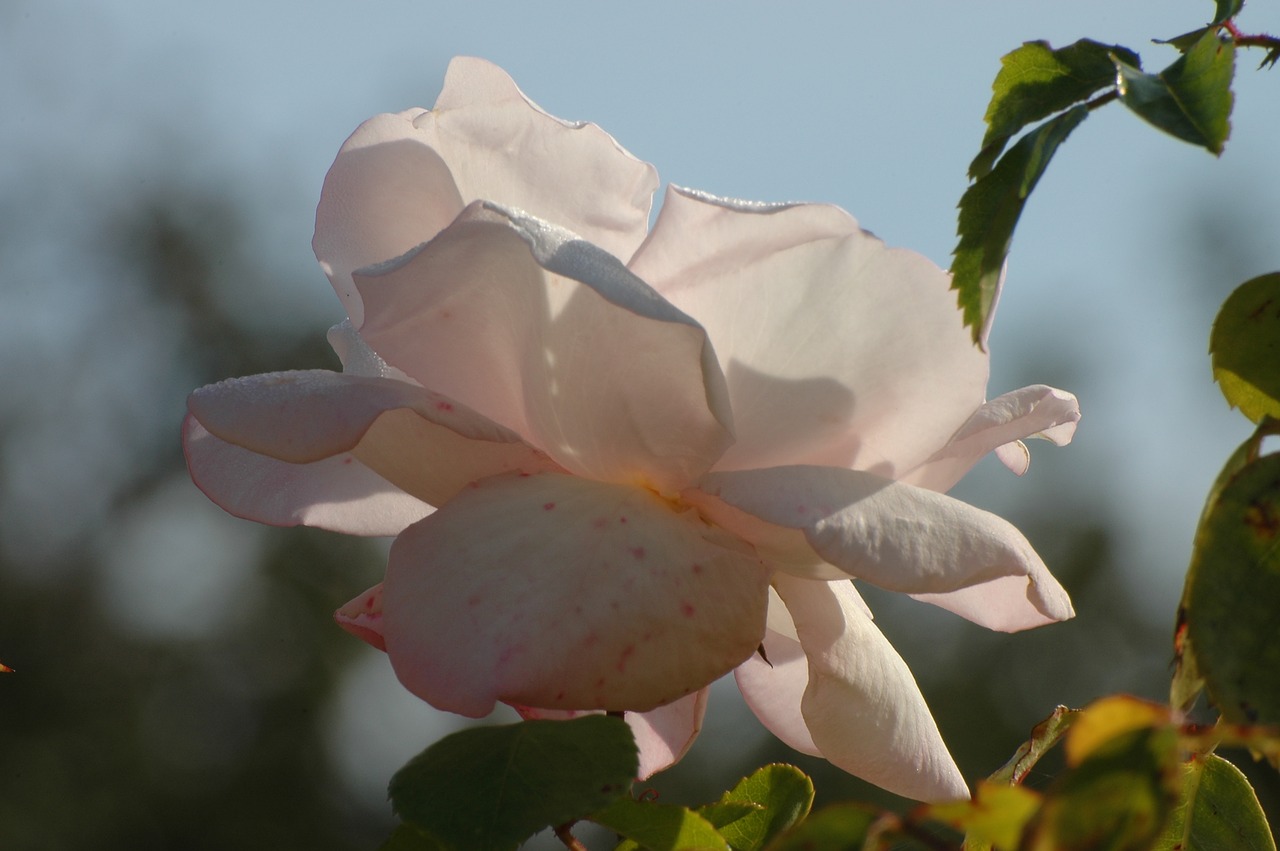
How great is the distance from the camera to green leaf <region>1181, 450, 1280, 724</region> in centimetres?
20

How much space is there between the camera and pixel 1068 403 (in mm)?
343

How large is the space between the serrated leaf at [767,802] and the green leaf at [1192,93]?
221 mm

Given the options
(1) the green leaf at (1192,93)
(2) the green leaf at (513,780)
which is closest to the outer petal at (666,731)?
(2) the green leaf at (513,780)

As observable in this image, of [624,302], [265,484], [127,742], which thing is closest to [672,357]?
[624,302]

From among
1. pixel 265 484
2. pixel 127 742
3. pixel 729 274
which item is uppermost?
pixel 729 274

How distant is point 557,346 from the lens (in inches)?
12.1

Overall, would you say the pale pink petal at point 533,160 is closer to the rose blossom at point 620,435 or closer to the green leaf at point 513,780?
the rose blossom at point 620,435

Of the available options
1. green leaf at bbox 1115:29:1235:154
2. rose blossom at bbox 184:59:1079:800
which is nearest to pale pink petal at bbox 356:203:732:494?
rose blossom at bbox 184:59:1079:800

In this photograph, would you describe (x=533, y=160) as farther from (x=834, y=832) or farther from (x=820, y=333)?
(x=834, y=832)

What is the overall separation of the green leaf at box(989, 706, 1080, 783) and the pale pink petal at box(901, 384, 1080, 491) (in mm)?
77

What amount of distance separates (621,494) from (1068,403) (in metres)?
0.13

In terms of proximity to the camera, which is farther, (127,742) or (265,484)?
(127,742)

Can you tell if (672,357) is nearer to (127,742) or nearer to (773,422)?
(773,422)

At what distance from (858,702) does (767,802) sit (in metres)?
0.07
